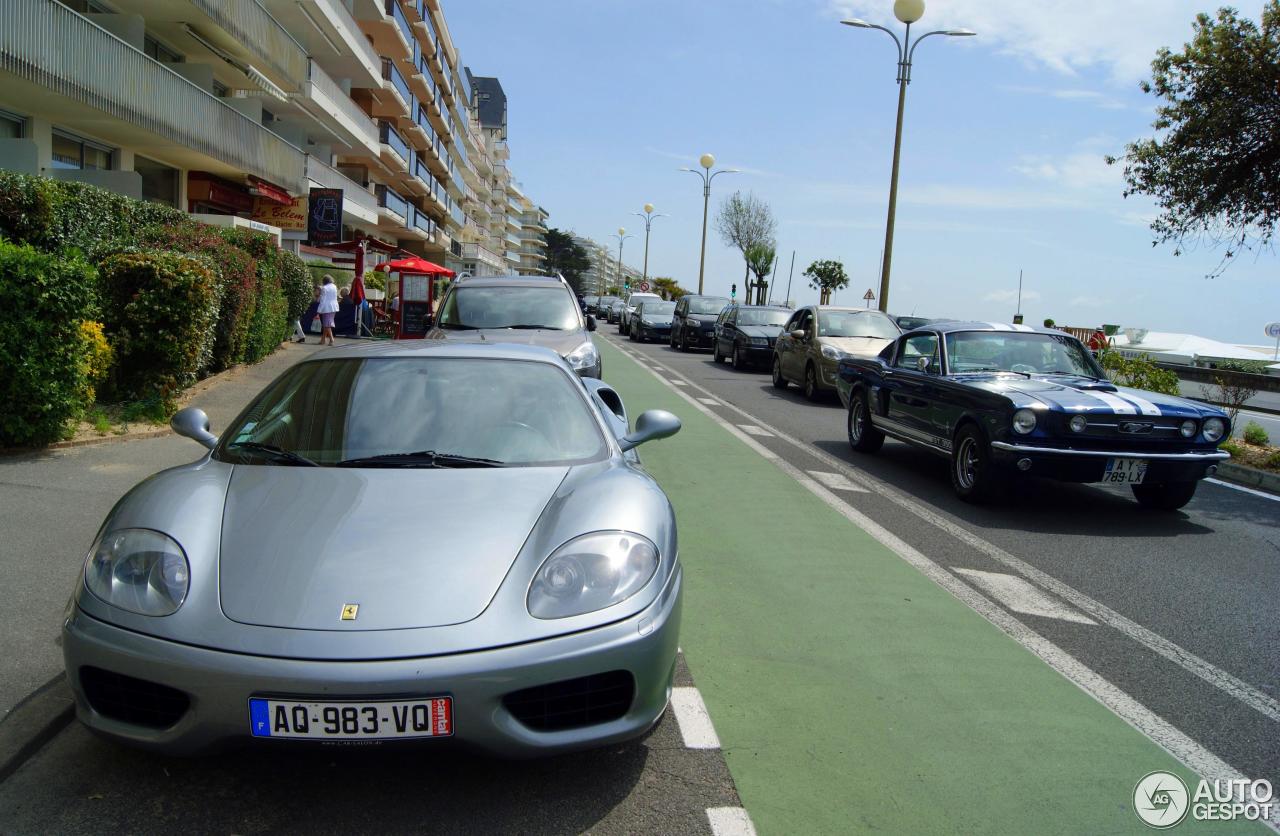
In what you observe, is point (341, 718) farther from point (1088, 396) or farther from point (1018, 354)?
point (1018, 354)

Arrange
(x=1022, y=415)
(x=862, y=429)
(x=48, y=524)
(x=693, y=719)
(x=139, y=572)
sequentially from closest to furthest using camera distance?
A: (x=139, y=572), (x=693, y=719), (x=48, y=524), (x=1022, y=415), (x=862, y=429)

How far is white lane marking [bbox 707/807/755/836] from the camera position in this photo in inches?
108

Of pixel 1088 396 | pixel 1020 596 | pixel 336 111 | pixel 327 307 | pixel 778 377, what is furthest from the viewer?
pixel 336 111

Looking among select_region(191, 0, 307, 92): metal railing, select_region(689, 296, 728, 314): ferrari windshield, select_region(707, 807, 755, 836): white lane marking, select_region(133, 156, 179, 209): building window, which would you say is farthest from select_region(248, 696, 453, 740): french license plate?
select_region(689, 296, 728, 314): ferrari windshield

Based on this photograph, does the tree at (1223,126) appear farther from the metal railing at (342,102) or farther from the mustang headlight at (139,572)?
the metal railing at (342,102)

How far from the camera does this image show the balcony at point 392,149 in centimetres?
4746

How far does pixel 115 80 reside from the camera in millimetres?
18562

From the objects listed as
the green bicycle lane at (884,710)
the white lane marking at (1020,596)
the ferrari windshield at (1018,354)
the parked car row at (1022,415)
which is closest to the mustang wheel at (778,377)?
the parked car row at (1022,415)

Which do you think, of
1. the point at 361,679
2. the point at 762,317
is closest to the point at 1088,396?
the point at 361,679

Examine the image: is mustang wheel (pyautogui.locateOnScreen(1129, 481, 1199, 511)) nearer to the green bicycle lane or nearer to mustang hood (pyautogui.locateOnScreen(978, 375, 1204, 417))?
mustang hood (pyautogui.locateOnScreen(978, 375, 1204, 417))

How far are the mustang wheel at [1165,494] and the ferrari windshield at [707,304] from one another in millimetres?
23314

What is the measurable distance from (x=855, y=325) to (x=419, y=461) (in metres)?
14.0

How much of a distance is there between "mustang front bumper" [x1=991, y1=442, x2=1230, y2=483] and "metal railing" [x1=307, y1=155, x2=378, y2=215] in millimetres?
30125

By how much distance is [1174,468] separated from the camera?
7246mm
